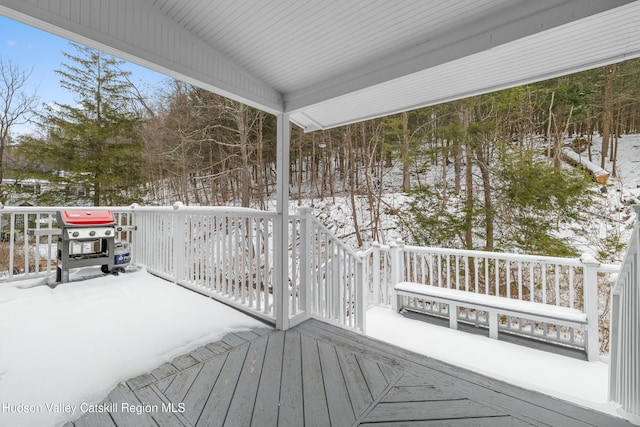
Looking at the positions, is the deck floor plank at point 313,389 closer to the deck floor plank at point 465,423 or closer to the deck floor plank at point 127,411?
the deck floor plank at point 465,423

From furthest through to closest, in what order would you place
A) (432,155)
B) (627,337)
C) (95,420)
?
(432,155), (627,337), (95,420)

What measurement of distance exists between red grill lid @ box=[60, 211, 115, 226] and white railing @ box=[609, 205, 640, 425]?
203 inches

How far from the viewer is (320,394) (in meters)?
1.84

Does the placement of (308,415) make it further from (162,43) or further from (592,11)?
(592,11)

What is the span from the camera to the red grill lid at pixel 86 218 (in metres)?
→ 3.69

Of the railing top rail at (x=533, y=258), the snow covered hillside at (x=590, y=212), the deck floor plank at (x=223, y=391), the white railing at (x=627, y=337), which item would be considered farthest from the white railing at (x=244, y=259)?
the snow covered hillside at (x=590, y=212)

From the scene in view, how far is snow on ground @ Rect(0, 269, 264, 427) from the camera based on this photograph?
1725 millimetres

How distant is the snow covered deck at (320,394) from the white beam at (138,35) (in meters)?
2.08

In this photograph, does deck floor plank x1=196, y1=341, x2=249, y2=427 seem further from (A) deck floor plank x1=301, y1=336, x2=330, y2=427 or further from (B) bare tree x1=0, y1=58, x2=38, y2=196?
(B) bare tree x1=0, y1=58, x2=38, y2=196

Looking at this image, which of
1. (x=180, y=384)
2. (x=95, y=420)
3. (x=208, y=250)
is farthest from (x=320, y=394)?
(x=208, y=250)

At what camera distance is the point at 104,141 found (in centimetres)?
825

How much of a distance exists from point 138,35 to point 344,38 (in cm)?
135

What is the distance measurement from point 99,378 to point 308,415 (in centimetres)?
140

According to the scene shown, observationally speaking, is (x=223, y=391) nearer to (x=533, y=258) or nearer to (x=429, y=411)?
(x=429, y=411)
